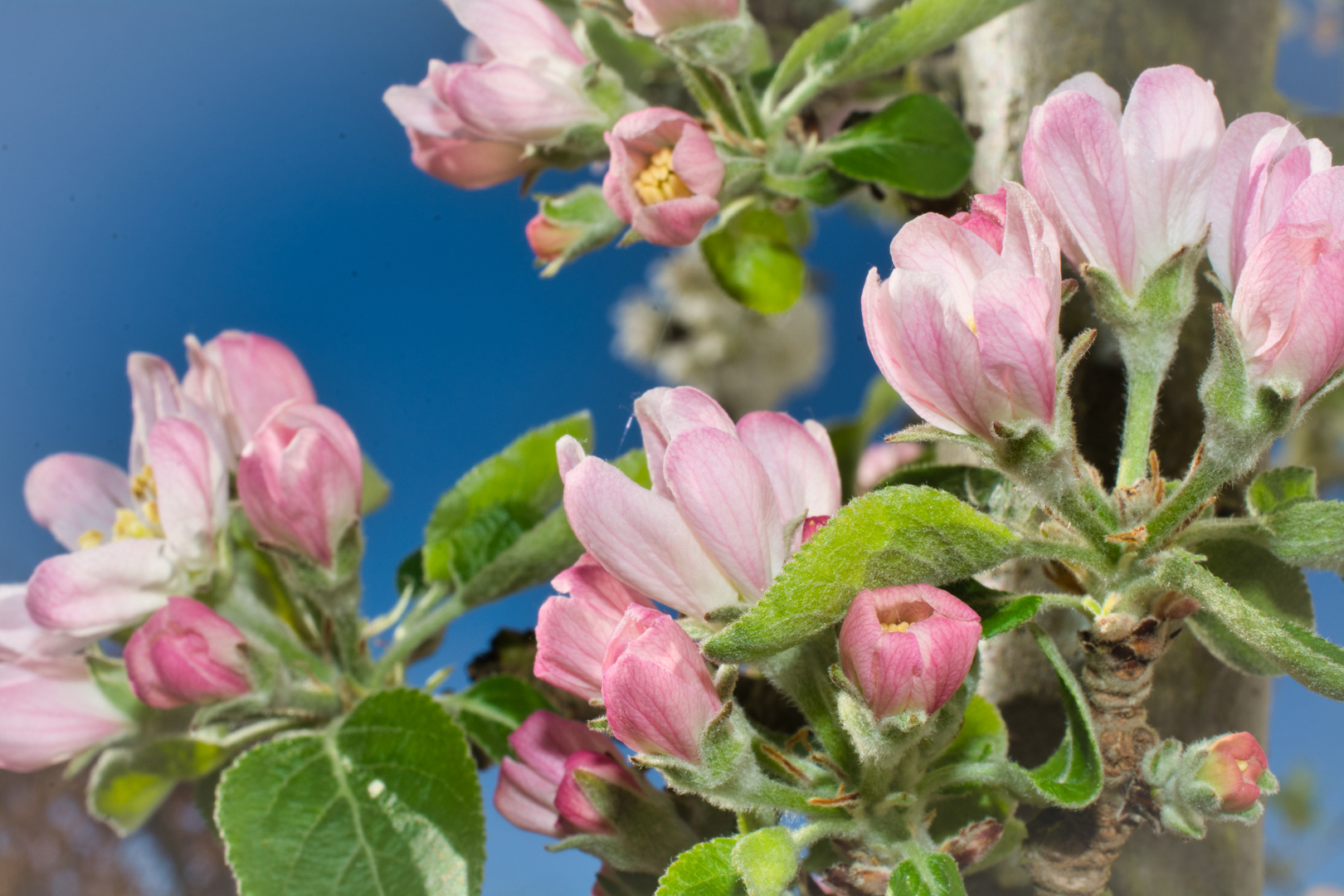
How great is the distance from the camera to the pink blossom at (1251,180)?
1.08 ft

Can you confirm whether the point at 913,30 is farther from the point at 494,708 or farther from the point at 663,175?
the point at 494,708

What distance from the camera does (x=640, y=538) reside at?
337 mm

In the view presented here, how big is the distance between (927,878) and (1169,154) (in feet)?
0.87

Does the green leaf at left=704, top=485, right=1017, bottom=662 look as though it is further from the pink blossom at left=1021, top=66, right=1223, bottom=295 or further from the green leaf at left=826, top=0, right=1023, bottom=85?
the green leaf at left=826, top=0, right=1023, bottom=85

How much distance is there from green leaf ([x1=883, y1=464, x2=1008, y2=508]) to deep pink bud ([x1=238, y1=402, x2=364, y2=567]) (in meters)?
0.30

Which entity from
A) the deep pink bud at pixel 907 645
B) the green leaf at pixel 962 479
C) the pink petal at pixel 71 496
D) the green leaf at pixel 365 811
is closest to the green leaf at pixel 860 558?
the deep pink bud at pixel 907 645

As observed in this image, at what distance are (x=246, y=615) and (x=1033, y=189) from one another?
0.48 meters

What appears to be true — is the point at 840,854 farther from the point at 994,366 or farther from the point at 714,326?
the point at 714,326

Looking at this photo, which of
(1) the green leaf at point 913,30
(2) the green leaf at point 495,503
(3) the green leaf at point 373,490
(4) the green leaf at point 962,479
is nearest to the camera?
(4) the green leaf at point 962,479

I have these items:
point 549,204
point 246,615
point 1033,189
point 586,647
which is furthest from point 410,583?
point 1033,189

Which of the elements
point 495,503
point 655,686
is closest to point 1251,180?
point 655,686

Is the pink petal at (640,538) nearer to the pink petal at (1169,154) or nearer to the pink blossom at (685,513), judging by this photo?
the pink blossom at (685,513)

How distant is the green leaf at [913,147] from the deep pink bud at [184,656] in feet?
1.42

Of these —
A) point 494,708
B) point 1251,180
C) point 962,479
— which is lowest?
point 494,708
